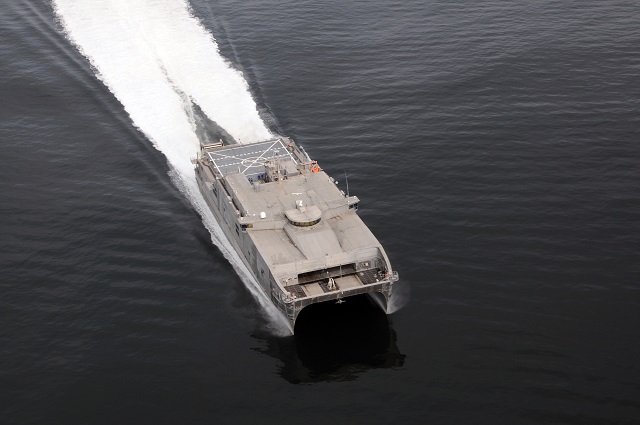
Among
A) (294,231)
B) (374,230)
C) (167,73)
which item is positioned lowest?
(374,230)

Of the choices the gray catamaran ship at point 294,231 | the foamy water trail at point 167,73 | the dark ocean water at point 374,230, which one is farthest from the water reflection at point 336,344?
the foamy water trail at point 167,73

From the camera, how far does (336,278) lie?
93.6m

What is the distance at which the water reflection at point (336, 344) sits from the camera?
84625 millimetres

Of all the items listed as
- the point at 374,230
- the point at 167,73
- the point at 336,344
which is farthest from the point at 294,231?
the point at 167,73

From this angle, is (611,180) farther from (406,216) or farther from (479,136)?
(406,216)

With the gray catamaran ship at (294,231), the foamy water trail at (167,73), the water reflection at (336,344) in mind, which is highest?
the foamy water trail at (167,73)

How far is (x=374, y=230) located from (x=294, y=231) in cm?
1355

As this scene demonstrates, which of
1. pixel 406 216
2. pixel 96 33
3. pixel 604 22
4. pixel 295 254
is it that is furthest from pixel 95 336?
pixel 604 22

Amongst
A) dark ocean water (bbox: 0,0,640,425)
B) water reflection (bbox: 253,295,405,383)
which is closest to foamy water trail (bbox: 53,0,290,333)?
dark ocean water (bbox: 0,0,640,425)

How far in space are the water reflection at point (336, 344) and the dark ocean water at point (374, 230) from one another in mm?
291

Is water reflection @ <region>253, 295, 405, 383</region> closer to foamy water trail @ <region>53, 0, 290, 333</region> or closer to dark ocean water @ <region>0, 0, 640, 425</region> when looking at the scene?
dark ocean water @ <region>0, 0, 640, 425</region>

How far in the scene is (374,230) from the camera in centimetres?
10575

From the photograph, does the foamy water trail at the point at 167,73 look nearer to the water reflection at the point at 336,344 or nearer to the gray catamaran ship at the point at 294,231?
the gray catamaran ship at the point at 294,231

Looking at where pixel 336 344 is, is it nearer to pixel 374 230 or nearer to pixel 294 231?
pixel 294 231
